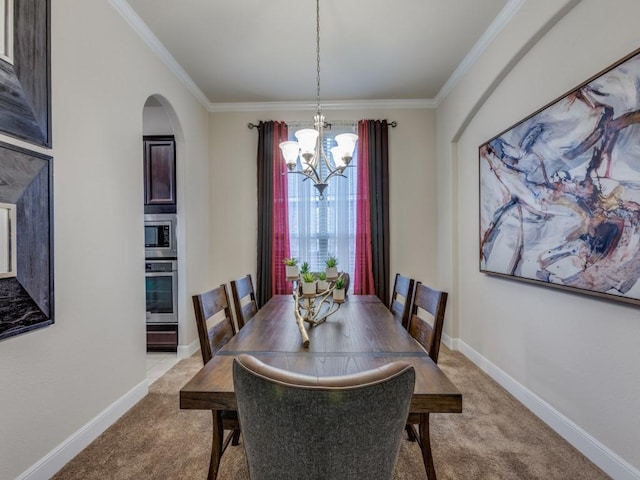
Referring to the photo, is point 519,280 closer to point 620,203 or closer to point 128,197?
point 620,203

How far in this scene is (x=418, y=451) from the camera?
1.85 meters

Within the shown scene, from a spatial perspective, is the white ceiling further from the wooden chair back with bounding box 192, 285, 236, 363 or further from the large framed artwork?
the wooden chair back with bounding box 192, 285, 236, 363

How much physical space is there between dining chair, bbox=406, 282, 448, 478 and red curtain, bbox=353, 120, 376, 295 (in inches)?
70.9

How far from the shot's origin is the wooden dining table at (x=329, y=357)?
1.05 meters

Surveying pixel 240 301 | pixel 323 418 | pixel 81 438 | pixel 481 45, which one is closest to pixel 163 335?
pixel 81 438

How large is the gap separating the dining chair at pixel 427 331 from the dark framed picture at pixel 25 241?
187 cm

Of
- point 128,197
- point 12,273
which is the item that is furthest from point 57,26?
point 12,273

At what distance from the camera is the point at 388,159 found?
3953mm

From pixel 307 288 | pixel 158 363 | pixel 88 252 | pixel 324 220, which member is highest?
pixel 324 220

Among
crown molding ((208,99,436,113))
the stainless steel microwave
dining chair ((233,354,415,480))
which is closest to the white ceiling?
crown molding ((208,99,436,113))

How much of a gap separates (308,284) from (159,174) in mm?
2561

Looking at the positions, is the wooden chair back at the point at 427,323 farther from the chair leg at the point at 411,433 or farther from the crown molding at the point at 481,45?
the crown molding at the point at 481,45

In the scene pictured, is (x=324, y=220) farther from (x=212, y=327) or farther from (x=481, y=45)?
(x=212, y=327)

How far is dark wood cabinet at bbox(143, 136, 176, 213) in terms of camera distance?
3461mm
